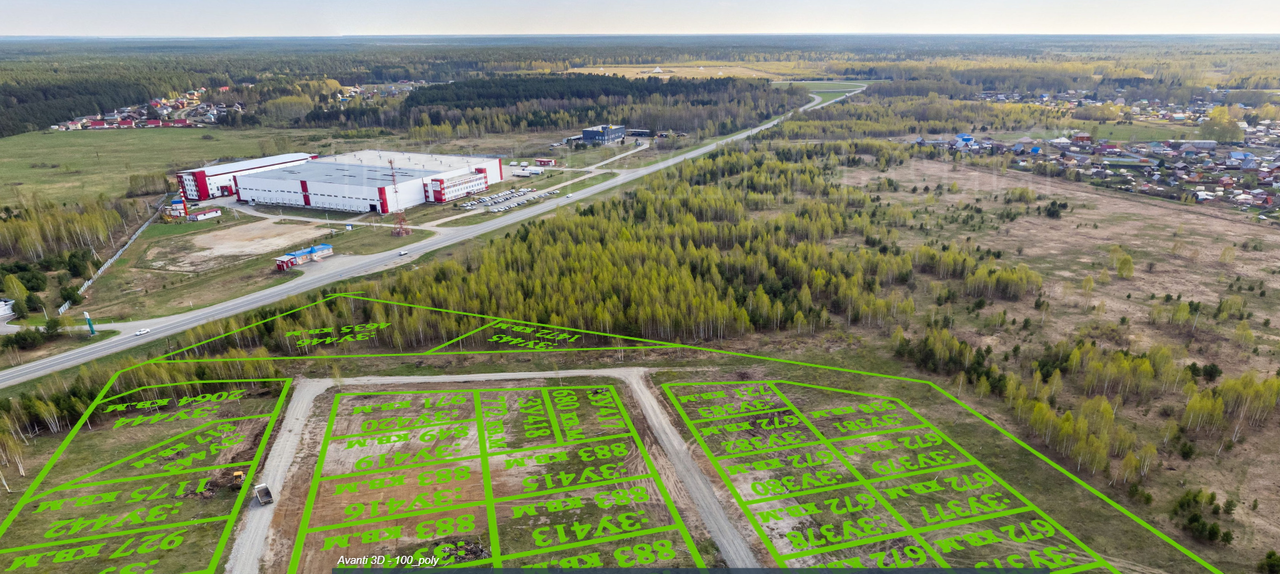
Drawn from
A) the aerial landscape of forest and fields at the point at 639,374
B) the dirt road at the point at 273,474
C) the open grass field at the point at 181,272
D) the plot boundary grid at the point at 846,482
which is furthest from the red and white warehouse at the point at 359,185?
the plot boundary grid at the point at 846,482

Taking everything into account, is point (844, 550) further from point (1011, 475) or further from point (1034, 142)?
point (1034, 142)

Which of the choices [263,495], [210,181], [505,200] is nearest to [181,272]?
[210,181]

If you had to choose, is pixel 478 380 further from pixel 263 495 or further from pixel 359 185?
pixel 359 185

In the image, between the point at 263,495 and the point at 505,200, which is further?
the point at 505,200

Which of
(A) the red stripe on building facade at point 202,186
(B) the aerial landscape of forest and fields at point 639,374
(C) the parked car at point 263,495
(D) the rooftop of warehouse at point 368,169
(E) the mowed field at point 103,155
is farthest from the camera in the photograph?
(E) the mowed field at point 103,155

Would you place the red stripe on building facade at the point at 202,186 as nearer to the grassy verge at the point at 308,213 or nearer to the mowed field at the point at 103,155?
the grassy verge at the point at 308,213

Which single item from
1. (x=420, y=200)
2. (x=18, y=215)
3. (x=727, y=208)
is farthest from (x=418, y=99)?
(x=727, y=208)

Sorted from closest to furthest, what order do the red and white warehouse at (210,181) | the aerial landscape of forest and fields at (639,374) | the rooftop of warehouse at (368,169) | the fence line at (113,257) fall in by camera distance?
the aerial landscape of forest and fields at (639,374)
the fence line at (113,257)
the rooftop of warehouse at (368,169)
the red and white warehouse at (210,181)
